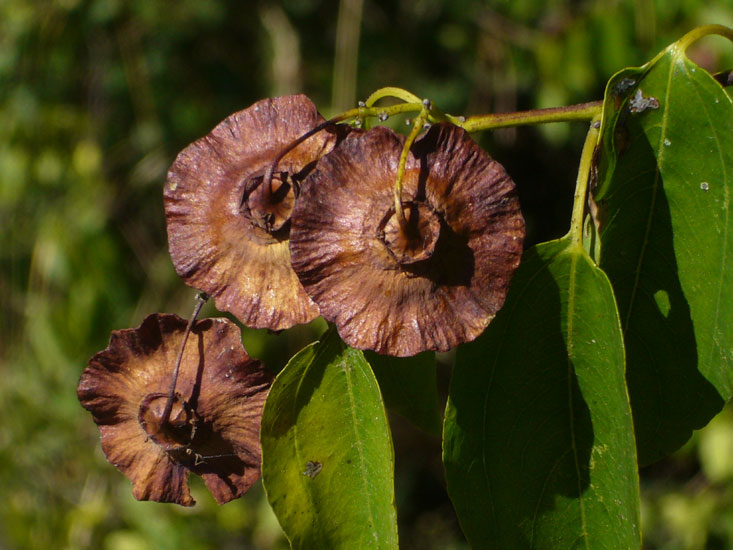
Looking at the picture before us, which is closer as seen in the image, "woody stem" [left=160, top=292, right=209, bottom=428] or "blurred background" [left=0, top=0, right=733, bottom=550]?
"woody stem" [left=160, top=292, right=209, bottom=428]

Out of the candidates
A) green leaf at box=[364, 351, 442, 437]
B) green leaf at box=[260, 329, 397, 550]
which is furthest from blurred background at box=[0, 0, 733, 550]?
green leaf at box=[260, 329, 397, 550]

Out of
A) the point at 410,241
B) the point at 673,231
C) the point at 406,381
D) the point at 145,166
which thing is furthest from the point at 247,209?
the point at 145,166

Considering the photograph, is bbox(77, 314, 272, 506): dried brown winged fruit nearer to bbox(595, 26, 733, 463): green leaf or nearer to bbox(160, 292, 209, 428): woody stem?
bbox(160, 292, 209, 428): woody stem

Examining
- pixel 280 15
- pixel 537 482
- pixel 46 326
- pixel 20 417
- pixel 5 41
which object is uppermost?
pixel 280 15

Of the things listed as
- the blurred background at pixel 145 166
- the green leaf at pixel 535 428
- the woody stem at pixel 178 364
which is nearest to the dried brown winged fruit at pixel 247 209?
the woody stem at pixel 178 364

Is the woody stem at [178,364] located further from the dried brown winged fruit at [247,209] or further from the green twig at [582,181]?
the green twig at [582,181]

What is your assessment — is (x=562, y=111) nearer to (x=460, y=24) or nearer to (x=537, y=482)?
(x=537, y=482)

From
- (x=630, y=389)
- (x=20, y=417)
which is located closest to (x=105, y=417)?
(x=630, y=389)
